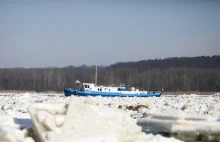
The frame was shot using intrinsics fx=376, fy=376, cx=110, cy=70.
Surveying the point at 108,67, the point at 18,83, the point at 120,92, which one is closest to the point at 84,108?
the point at 120,92

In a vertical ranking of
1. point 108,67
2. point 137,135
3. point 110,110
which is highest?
point 108,67

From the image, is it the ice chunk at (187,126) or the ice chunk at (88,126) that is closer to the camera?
the ice chunk at (88,126)

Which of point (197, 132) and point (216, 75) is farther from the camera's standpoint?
point (216, 75)

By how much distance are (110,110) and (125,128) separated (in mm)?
603

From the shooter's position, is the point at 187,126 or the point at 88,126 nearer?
the point at 88,126

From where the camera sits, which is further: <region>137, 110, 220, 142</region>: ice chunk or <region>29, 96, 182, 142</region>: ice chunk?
<region>137, 110, 220, 142</region>: ice chunk

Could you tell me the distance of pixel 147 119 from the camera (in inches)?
358

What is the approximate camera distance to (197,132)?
8.20m

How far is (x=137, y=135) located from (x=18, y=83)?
4281 inches

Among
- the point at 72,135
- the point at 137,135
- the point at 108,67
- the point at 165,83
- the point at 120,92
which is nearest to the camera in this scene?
the point at 72,135

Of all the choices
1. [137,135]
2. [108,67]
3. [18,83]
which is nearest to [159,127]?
[137,135]

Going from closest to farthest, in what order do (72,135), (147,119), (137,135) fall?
1. (72,135)
2. (137,135)
3. (147,119)

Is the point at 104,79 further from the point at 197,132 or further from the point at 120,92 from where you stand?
the point at 197,132

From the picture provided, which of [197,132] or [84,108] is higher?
[84,108]
